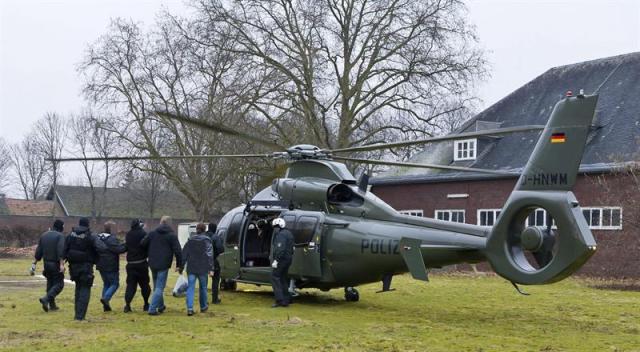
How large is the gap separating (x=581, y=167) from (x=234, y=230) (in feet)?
47.7

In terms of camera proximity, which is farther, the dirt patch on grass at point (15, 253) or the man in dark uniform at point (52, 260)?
the dirt patch on grass at point (15, 253)

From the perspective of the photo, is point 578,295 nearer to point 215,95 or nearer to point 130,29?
point 215,95

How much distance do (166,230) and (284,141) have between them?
22472mm

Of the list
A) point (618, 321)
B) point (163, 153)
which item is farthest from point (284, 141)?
point (618, 321)

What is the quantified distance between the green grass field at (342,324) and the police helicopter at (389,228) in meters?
0.91

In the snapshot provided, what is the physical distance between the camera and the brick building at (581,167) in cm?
2481

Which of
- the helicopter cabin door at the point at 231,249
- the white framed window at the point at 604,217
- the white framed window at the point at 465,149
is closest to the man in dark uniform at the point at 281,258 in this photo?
the helicopter cabin door at the point at 231,249

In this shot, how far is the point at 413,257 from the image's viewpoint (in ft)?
43.0

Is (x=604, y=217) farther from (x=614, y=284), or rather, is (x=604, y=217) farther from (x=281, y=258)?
(x=281, y=258)

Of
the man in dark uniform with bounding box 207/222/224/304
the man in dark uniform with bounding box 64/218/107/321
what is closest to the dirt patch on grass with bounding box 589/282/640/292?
the man in dark uniform with bounding box 207/222/224/304

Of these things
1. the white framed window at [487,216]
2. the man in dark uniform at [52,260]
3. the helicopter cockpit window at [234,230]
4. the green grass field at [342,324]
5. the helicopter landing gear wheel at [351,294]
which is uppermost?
the white framed window at [487,216]

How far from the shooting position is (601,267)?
25938mm

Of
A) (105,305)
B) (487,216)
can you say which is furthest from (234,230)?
(487,216)

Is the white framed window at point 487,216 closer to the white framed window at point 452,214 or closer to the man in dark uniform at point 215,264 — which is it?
the white framed window at point 452,214
